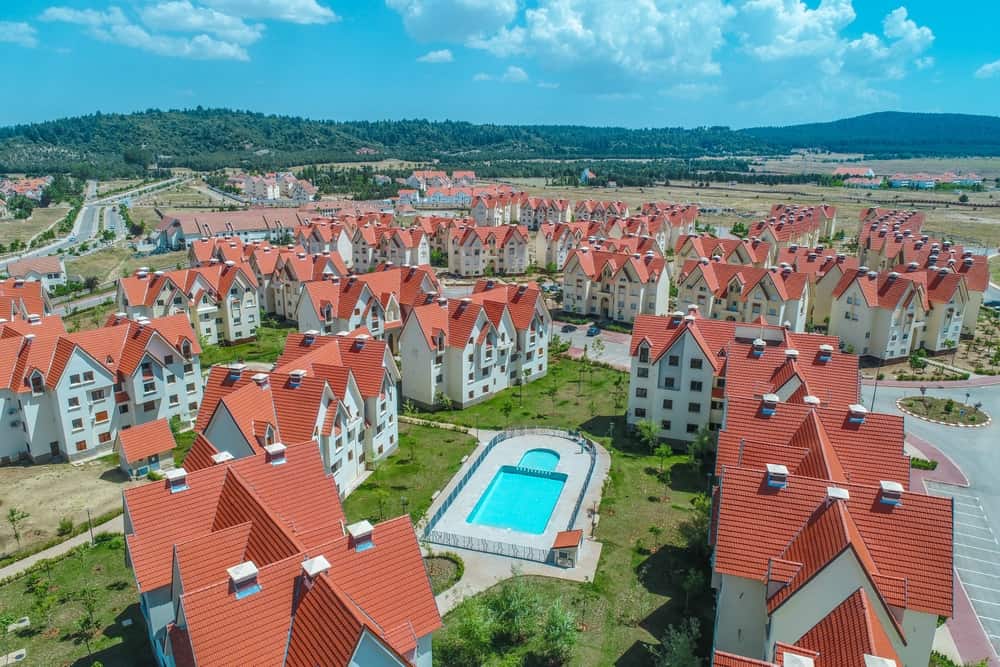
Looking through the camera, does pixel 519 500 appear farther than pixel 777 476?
Result: Yes

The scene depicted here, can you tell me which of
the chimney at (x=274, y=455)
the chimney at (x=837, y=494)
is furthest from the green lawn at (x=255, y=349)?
the chimney at (x=837, y=494)

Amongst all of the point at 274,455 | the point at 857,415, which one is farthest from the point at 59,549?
the point at 857,415

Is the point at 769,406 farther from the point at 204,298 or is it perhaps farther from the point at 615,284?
the point at 204,298

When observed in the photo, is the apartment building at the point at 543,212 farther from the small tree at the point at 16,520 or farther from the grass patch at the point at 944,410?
the small tree at the point at 16,520

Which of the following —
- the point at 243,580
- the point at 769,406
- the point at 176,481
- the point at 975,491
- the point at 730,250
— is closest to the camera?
the point at 243,580

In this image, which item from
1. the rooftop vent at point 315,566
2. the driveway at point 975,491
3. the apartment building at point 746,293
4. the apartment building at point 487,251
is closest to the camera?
the rooftop vent at point 315,566

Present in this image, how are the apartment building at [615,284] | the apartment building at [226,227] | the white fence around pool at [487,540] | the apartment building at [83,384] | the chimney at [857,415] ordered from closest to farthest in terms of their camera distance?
the chimney at [857,415], the white fence around pool at [487,540], the apartment building at [83,384], the apartment building at [615,284], the apartment building at [226,227]
